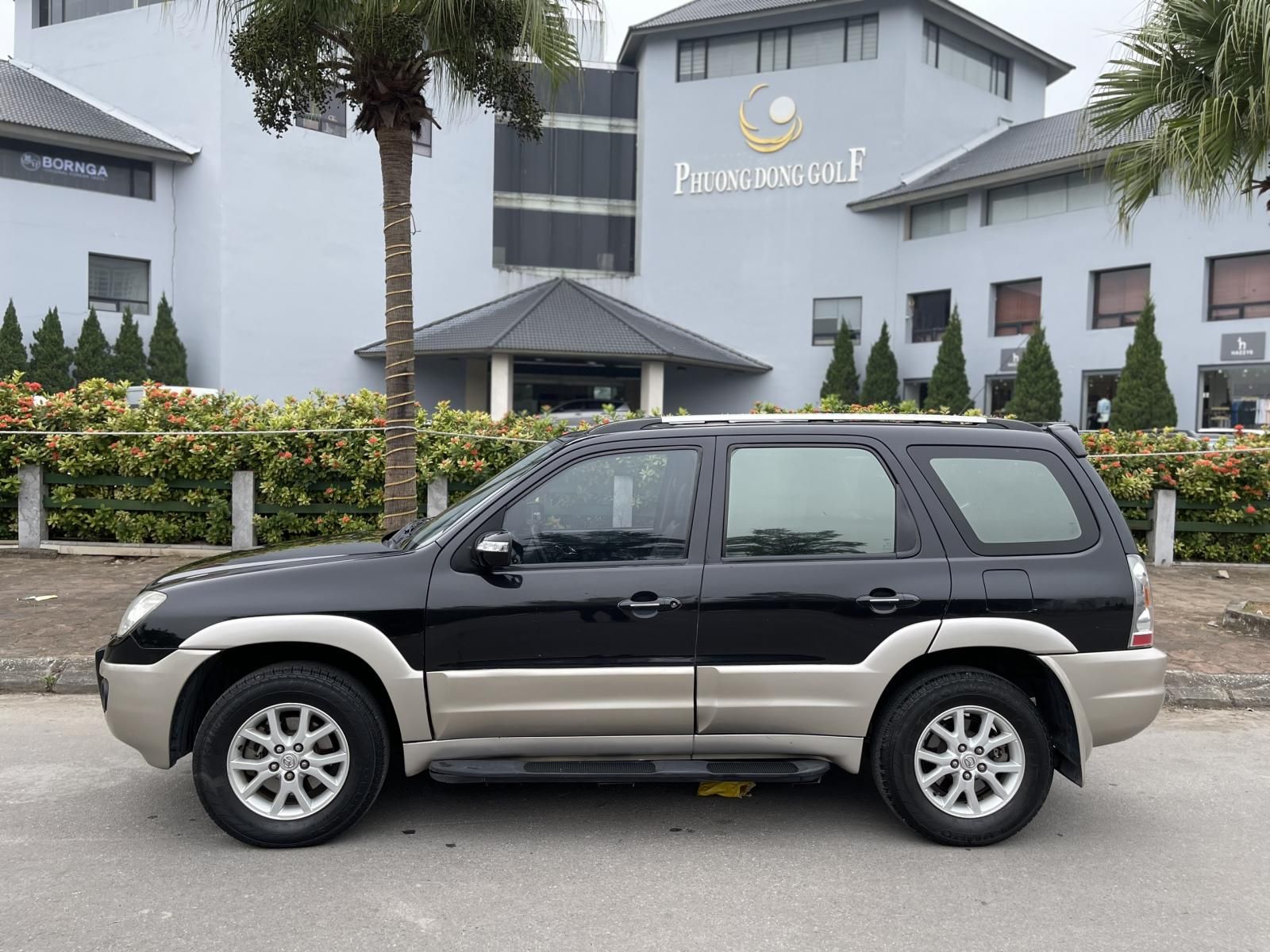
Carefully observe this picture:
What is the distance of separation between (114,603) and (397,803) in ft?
16.3

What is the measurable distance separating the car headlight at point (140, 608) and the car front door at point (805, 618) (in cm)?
220

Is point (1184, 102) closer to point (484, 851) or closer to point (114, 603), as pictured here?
point (484, 851)

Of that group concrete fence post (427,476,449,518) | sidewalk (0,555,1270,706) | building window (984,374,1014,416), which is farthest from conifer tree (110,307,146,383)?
building window (984,374,1014,416)

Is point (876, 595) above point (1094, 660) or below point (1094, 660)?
above

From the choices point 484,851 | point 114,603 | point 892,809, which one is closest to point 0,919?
point 484,851

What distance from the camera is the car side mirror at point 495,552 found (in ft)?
13.3

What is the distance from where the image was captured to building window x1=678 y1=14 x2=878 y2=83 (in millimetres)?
30703

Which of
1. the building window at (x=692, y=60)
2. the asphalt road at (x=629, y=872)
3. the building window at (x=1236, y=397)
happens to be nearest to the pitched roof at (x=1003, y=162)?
the building window at (x=1236, y=397)

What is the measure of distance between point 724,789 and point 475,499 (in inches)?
71.0

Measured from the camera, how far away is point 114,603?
27.4 ft

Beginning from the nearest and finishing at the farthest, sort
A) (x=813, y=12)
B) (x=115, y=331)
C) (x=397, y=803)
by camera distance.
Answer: (x=397, y=803), (x=115, y=331), (x=813, y=12)

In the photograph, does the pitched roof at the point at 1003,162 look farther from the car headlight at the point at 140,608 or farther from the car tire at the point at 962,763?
the car headlight at the point at 140,608

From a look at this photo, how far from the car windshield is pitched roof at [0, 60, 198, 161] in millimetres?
26634

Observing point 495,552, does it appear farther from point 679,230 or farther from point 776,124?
point 776,124
